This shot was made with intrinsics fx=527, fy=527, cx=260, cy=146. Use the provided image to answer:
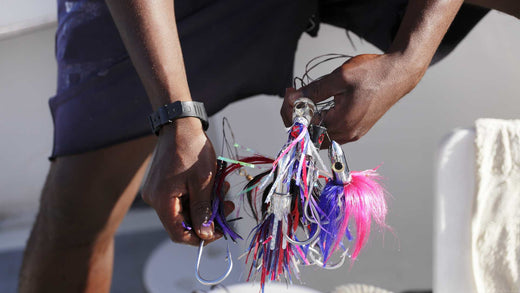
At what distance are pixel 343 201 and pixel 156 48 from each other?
1.15 ft

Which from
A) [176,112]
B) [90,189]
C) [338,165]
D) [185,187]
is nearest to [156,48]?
[176,112]

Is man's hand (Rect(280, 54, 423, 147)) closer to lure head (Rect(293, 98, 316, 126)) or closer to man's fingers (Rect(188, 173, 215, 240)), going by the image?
lure head (Rect(293, 98, 316, 126))

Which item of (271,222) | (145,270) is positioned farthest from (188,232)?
(145,270)

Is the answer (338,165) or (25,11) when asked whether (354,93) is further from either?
(25,11)

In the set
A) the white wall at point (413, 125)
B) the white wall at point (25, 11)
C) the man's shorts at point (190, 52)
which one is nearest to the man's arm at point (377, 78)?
the man's shorts at point (190, 52)

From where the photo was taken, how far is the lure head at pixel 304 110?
708 millimetres

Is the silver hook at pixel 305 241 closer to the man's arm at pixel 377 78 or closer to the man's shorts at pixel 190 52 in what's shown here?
the man's arm at pixel 377 78

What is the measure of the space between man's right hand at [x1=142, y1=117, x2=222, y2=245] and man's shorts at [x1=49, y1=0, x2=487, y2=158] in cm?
39

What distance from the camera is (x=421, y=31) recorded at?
802 mm

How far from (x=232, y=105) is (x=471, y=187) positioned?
2.03ft

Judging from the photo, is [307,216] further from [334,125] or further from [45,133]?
[45,133]

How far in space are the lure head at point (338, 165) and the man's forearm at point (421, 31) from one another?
7.4 inches

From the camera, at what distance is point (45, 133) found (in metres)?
1.98

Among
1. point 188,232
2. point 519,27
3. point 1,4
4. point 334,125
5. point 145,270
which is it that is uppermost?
point 1,4
